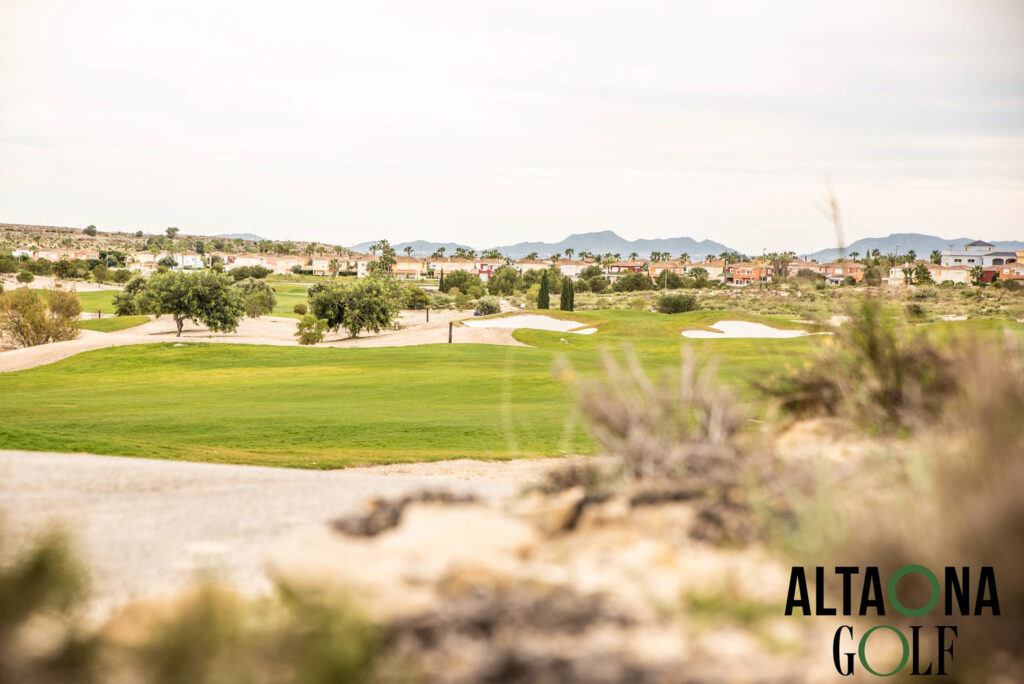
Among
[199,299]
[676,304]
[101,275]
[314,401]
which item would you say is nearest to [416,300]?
[676,304]

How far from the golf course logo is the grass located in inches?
78.2

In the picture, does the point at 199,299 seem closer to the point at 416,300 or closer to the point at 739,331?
the point at 739,331

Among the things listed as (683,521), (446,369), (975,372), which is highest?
(975,372)

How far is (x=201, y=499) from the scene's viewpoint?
304 inches

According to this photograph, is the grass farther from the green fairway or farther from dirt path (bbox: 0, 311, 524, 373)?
dirt path (bbox: 0, 311, 524, 373)

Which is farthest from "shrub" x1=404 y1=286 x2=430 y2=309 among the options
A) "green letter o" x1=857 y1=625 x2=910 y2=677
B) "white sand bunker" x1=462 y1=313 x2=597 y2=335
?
"green letter o" x1=857 y1=625 x2=910 y2=677

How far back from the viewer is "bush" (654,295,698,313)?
68.8 metres

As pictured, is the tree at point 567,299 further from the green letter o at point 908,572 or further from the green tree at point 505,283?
the green letter o at point 908,572

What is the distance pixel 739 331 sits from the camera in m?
48.8

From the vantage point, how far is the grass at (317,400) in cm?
1515

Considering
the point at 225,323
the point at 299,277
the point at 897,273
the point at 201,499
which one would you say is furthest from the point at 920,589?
the point at 299,277

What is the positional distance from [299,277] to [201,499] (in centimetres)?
15520

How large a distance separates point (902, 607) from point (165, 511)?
219 inches

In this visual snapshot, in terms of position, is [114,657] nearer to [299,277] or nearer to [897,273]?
[897,273]
